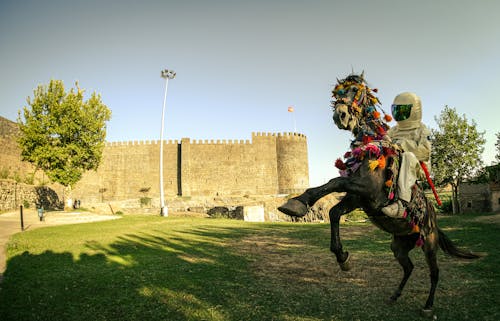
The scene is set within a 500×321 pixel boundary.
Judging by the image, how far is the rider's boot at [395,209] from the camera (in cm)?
362

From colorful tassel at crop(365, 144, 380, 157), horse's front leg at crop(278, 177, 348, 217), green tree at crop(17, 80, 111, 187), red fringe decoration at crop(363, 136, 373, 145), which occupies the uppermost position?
green tree at crop(17, 80, 111, 187)

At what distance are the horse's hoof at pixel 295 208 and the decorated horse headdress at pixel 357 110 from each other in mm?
1197

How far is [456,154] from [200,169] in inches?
1243

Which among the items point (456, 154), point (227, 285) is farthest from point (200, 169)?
point (227, 285)

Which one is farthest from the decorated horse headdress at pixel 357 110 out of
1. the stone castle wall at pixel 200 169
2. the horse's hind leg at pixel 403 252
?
the stone castle wall at pixel 200 169

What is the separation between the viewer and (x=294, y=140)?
49156 millimetres

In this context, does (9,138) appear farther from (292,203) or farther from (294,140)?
(294,140)

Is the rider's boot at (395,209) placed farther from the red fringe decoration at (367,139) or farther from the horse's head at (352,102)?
the horse's head at (352,102)

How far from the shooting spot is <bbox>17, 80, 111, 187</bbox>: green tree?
71.0 feet

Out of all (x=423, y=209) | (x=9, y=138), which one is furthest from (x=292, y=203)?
(x=9, y=138)

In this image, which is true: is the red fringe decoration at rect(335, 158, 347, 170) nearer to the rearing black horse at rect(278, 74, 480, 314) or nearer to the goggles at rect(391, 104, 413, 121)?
the rearing black horse at rect(278, 74, 480, 314)

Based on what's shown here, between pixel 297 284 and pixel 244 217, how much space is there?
17.0 metres

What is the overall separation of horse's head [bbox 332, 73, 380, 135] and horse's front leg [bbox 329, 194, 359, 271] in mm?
941

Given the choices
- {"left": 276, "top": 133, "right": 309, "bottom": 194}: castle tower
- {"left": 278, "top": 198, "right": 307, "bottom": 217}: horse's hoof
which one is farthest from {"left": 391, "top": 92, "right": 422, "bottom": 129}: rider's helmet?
{"left": 276, "top": 133, "right": 309, "bottom": 194}: castle tower
